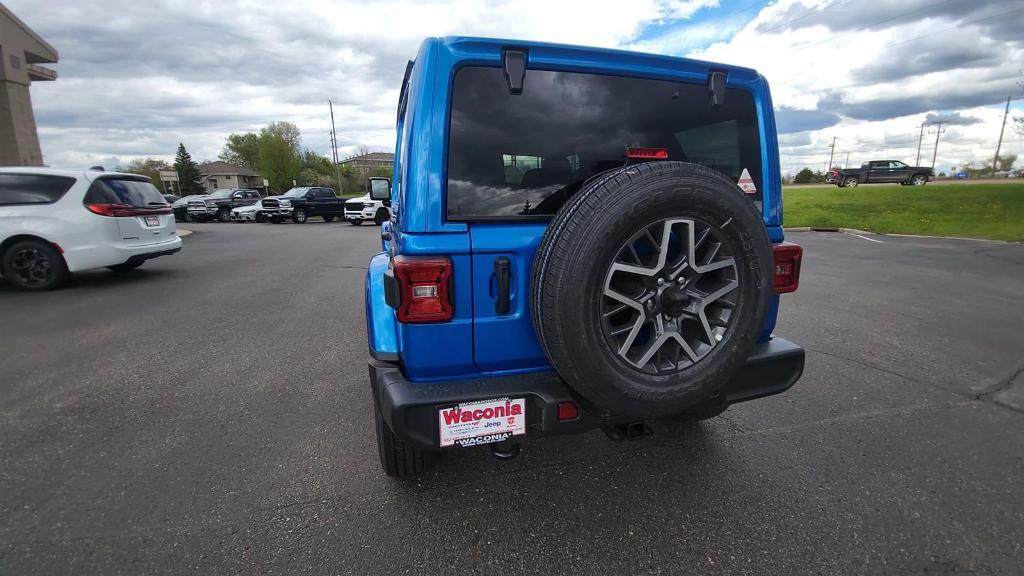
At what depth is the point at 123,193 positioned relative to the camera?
7090 mm

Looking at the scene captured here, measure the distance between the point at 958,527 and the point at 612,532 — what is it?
1.57 metres

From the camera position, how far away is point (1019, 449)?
276 cm

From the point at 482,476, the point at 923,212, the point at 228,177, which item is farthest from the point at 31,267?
the point at 228,177

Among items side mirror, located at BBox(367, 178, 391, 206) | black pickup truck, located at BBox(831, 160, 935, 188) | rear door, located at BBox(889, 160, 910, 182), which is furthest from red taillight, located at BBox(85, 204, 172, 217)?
rear door, located at BBox(889, 160, 910, 182)

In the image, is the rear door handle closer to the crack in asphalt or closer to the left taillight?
the left taillight

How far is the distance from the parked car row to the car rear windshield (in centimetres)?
1945

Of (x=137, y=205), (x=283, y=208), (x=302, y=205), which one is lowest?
(x=283, y=208)

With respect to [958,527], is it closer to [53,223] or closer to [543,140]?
[543,140]

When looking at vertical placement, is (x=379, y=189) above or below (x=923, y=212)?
above

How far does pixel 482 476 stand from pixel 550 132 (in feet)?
5.92

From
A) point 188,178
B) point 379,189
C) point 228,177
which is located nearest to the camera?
point 379,189

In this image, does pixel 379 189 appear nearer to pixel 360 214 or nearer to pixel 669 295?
pixel 669 295

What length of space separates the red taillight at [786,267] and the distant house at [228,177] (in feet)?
287

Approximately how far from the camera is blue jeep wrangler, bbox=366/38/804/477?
184 centimetres
